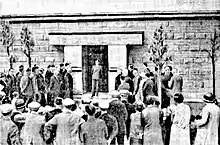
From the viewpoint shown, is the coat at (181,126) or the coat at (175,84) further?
the coat at (175,84)

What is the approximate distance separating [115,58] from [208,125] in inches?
325

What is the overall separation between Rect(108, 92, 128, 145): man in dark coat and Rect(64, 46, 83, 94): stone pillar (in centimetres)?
736

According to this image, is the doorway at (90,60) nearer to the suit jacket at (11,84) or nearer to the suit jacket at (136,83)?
the suit jacket at (11,84)

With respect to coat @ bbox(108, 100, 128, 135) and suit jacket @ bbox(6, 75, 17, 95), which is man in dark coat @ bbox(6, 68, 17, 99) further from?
coat @ bbox(108, 100, 128, 135)

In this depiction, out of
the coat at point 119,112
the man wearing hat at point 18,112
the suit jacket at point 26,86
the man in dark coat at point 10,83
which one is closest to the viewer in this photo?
the man wearing hat at point 18,112

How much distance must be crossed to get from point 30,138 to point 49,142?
1.06 ft

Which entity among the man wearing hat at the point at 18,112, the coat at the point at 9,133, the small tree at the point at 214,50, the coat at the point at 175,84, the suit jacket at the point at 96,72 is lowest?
the coat at the point at 9,133

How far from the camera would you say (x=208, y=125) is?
865 cm

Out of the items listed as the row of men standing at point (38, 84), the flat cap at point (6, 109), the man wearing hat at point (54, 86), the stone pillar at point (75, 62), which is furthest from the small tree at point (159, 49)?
the flat cap at point (6, 109)

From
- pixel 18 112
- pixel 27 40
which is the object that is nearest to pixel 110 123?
pixel 18 112

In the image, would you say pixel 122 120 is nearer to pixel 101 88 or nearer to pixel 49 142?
pixel 49 142

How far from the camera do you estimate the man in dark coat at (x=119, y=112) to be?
9289 mm

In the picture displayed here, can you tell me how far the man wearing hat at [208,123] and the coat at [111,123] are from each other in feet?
4.62

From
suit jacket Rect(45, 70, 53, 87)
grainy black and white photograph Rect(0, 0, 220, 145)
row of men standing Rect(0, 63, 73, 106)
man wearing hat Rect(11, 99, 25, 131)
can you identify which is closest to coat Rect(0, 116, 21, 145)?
man wearing hat Rect(11, 99, 25, 131)
